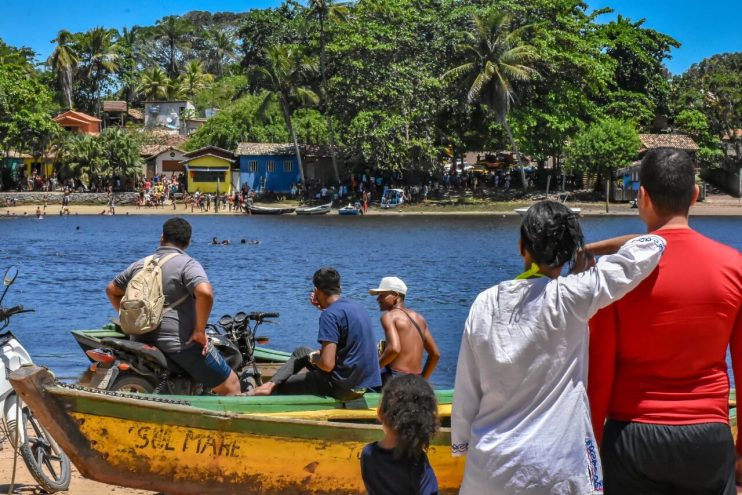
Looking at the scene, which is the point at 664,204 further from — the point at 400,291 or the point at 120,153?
the point at 120,153

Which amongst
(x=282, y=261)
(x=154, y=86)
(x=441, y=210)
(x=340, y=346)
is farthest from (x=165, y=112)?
(x=340, y=346)

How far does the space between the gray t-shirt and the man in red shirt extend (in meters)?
4.32

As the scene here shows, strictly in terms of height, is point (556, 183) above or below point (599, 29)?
below

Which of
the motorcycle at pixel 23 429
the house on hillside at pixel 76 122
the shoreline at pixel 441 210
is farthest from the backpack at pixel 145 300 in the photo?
the house on hillside at pixel 76 122

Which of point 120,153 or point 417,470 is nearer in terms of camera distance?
point 417,470

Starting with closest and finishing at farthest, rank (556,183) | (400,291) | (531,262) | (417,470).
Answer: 1. (531,262)
2. (417,470)
3. (400,291)
4. (556,183)

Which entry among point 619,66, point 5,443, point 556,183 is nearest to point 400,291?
point 5,443

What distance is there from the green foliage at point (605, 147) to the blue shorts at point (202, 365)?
53150 mm

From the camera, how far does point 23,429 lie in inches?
279

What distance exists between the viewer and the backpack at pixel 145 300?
743 cm

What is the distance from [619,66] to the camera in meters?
68.7

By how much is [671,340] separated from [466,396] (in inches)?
28.6

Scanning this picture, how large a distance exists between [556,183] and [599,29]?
1071 cm

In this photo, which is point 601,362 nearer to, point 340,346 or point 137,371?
point 340,346
